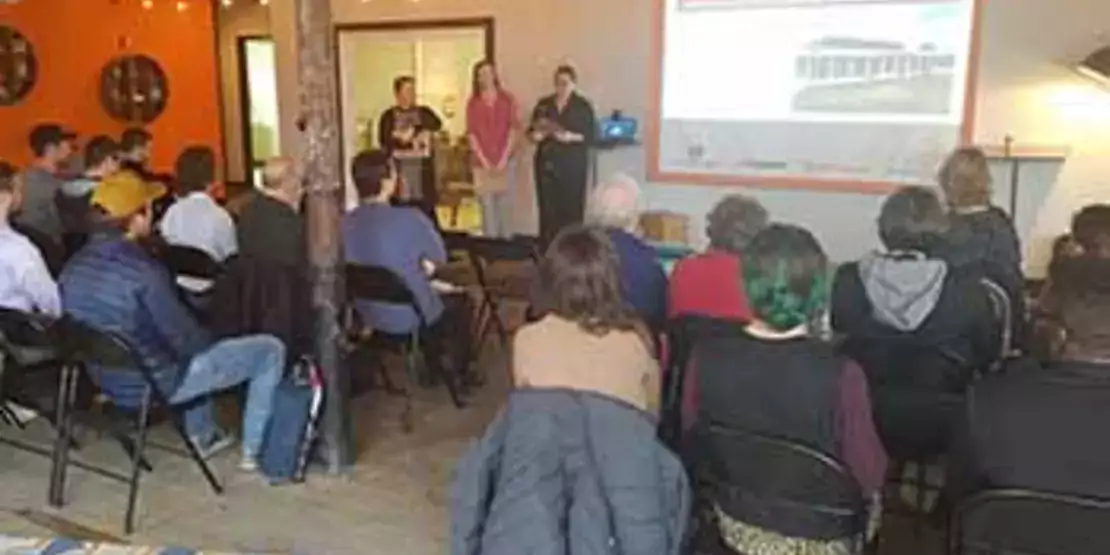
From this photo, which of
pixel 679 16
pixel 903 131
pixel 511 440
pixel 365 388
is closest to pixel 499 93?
pixel 679 16

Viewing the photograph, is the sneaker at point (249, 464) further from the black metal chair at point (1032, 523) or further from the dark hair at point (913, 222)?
the black metal chair at point (1032, 523)

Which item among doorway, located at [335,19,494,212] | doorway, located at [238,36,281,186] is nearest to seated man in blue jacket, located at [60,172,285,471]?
doorway, located at [335,19,494,212]

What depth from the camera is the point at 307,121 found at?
3705mm

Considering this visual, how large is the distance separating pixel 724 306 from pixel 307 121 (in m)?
1.62

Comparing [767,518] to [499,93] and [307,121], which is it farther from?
[499,93]

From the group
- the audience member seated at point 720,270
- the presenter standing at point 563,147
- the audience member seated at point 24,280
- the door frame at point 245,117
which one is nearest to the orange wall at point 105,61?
the door frame at point 245,117

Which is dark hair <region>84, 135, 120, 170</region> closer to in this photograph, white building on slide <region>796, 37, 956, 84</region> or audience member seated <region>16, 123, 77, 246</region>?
audience member seated <region>16, 123, 77, 246</region>

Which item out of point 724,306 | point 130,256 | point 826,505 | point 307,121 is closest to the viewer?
point 826,505

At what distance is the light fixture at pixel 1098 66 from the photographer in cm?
595

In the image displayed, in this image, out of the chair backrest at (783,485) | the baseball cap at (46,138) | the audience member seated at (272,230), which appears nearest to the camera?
the chair backrest at (783,485)

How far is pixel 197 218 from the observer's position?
4.59m

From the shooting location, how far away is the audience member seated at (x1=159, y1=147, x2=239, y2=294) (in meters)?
4.58

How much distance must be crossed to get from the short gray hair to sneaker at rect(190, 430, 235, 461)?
5.59ft

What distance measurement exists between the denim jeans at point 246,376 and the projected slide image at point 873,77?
14.6 ft
